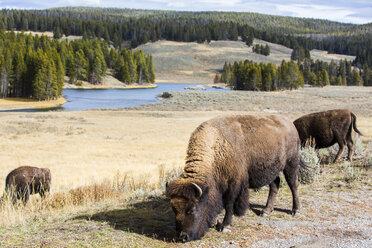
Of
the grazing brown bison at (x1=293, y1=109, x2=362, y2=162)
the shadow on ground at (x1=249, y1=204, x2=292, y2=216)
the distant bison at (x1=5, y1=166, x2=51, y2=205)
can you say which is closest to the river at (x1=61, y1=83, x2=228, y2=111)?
the distant bison at (x1=5, y1=166, x2=51, y2=205)

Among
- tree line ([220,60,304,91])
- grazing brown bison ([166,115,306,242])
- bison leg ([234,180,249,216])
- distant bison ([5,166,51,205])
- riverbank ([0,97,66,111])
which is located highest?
grazing brown bison ([166,115,306,242])

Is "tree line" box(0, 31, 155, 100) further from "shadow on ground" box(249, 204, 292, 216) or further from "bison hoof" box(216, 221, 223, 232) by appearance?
"bison hoof" box(216, 221, 223, 232)

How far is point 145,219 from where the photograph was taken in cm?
652

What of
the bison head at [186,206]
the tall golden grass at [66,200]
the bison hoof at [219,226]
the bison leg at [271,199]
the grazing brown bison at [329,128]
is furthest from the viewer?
the grazing brown bison at [329,128]

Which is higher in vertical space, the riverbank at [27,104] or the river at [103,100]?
the river at [103,100]

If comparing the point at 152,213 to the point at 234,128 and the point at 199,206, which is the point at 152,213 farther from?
the point at 234,128

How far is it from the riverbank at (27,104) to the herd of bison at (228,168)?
222 feet

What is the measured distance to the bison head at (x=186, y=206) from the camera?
17.4 ft

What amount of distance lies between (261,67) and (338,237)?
10580cm

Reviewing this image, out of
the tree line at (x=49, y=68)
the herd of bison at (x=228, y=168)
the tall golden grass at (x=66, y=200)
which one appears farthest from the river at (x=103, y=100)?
the herd of bison at (x=228, y=168)

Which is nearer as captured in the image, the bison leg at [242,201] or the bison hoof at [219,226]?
the bison hoof at [219,226]

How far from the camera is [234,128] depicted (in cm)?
644

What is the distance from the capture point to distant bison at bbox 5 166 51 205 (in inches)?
391

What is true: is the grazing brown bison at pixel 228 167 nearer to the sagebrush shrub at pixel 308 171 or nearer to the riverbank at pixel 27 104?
the sagebrush shrub at pixel 308 171
